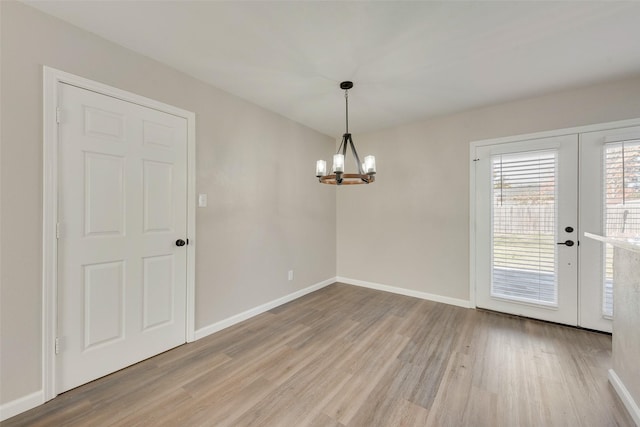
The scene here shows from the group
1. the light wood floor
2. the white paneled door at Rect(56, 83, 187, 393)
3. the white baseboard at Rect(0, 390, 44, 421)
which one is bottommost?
the light wood floor

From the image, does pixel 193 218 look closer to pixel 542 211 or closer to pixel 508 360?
pixel 508 360

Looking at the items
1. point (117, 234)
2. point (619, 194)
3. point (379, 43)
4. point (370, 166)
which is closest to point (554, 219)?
point (619, 194)

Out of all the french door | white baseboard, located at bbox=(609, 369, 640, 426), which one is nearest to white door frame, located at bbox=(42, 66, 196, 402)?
white baseboard, located at bbox=(609, 369, 640, 426)

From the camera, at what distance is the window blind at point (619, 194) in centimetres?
253

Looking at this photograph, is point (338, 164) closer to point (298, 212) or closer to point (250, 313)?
point (298, 212)

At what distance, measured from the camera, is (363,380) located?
80.1 inches

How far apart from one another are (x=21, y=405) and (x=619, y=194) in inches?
206

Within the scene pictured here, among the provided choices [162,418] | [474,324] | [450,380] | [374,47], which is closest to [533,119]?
[374,47]

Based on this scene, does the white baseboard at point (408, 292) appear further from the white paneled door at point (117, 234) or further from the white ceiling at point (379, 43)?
the white paneled door at point (117, 234)

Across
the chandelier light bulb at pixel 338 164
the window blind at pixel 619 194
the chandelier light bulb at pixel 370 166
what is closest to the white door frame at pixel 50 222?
the chandelier light bulb at pixel 338 164

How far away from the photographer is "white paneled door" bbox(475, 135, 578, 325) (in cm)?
288

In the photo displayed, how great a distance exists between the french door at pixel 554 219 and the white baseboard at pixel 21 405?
4313mm

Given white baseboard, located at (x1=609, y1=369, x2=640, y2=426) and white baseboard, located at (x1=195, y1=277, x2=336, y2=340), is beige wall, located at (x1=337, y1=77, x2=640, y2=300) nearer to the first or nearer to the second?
white baseboard, located at (x1=195, y1=277, x2=336, y2=340)

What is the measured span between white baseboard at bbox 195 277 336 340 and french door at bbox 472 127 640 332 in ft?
7.89
